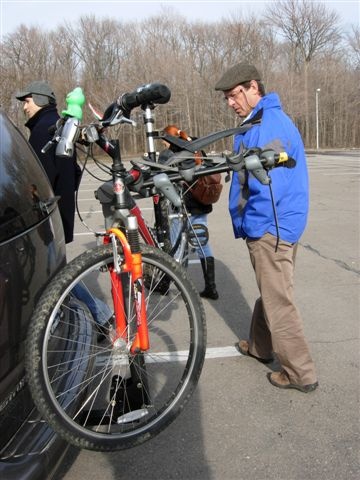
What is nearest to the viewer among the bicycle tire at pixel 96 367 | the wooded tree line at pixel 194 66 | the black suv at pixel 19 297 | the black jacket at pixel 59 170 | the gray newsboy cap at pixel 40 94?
the black suv at pixel 19 297

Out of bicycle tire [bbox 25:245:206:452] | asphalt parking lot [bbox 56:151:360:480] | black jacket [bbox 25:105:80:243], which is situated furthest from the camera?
black jacket [bbox 25:105:80:243]

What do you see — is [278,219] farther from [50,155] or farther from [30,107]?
[30,107]

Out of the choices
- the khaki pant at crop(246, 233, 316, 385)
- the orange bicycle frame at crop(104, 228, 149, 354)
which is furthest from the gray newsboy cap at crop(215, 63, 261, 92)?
the orange bicycle frame at crop(104, 228, 149, 354)

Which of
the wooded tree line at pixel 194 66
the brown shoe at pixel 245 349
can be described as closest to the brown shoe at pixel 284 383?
the brown shoe at pixel 245 349

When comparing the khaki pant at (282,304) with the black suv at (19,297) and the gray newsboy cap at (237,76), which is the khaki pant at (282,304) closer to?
the gray newsboy cap at (237,76)

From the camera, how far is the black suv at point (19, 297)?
2.03 m

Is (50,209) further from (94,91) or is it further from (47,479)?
(94,91)

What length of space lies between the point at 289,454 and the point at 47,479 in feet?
4.28

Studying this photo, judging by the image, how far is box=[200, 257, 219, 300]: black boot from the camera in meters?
5.22

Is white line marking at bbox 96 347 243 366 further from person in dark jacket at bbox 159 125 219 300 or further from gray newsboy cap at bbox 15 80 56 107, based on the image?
gray newsboy cap at bbox 15 80 56 107

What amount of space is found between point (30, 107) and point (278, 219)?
8.39ft

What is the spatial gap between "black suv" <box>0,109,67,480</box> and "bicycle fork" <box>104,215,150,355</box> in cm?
A: 36

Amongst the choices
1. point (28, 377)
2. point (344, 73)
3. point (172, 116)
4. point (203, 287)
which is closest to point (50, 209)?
point (28, 377)

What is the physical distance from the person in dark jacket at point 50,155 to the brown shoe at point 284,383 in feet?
6.64
